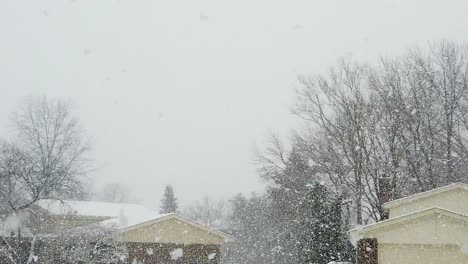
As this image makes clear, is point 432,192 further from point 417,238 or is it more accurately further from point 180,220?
point 180,220

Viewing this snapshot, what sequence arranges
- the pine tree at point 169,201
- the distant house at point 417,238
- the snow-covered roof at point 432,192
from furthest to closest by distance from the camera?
the pine tree at point 169,201
the snow-covered roof at point 432,192
the distant house at point 417,238

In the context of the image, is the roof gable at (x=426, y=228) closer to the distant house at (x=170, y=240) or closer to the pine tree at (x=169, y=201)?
the distant house at (x=170, y=240)

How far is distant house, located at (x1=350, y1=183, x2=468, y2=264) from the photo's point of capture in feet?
47.6

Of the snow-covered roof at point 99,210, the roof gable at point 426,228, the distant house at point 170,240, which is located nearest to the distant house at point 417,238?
the roof gable at point 426,228

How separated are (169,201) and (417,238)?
43144 millimetres

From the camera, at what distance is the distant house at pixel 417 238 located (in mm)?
14508

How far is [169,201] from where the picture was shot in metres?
55.8

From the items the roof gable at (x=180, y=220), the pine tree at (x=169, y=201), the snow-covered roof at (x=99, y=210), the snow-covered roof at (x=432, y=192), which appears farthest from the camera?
the pine tree at (x=169, y=201)

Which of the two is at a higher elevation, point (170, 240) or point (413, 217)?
point (413, 217)

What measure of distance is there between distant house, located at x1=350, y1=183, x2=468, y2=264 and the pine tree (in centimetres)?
4120

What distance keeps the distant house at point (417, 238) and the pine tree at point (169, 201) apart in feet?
135

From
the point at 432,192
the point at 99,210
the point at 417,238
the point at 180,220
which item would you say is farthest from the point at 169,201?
the point at 417,238

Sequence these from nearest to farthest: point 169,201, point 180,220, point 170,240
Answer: point 170,240
point 180,220
point 169,201

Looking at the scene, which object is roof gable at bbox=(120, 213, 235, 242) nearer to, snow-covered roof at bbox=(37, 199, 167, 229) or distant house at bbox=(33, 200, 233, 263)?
distant house at bbox=(33, 200, 233, 263)
